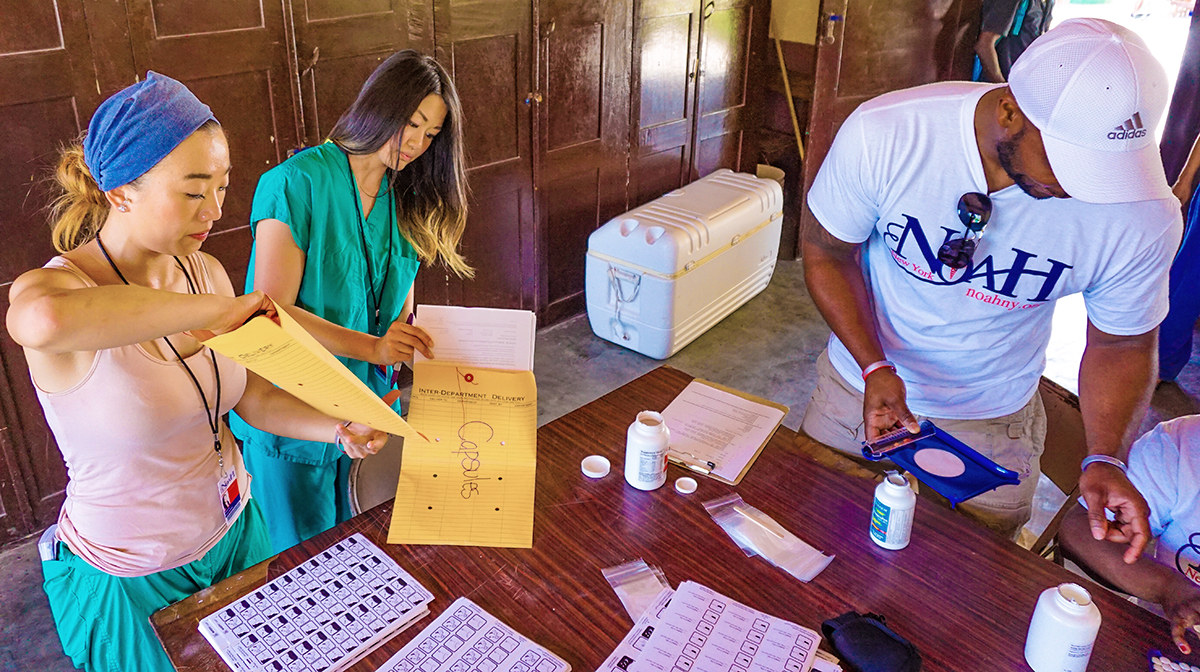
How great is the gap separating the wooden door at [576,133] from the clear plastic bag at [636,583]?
2649 millimetres

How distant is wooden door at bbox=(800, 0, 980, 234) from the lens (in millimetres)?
4281

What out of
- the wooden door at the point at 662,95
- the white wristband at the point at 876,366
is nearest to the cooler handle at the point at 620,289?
the wooden door at the point at 662,95

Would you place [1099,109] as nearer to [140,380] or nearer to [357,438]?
[357,438]

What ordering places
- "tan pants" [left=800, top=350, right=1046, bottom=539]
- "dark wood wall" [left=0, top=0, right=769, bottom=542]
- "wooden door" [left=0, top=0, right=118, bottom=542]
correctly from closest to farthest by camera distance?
"tan pants" [left=800, top=350, right=1046, bottom=539] < "wooden door" [left=0, top=0, right=118, bottom=542] < "dark wood wall" [left=0, top=0, right=769, bottom=542]

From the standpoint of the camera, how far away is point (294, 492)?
2047mm

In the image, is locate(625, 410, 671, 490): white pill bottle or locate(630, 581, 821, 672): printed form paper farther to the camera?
locate(625, 410, 671, 490): white pill bottle

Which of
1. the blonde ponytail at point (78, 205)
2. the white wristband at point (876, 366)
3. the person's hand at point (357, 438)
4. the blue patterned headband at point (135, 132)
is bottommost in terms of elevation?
the person's hand at point (357, 438)

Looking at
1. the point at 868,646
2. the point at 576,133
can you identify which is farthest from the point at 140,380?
the point at 576,133

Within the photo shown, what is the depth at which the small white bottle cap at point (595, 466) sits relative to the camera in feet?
5.26

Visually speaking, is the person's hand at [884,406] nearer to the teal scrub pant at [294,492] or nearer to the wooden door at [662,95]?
the teal scrub pant at [294,492]

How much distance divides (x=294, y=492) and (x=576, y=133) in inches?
91.4

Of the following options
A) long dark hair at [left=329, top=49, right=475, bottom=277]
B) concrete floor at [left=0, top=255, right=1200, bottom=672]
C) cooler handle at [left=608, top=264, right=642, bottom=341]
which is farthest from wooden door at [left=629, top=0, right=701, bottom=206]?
long dark hair at [left=329, top=49, right=475, bottom=277]

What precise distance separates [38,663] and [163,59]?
5.58ft

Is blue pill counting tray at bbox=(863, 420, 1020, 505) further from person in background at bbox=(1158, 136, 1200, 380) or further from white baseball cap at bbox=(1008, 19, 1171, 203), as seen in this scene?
person in background at bbox=(1158, 136, 1200, 380)
